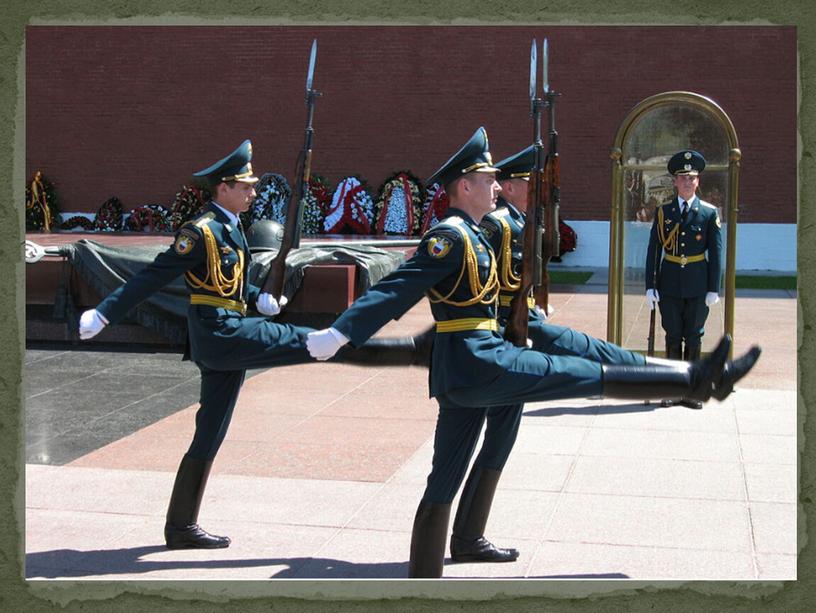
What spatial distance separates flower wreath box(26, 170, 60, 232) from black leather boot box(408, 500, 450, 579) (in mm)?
18673

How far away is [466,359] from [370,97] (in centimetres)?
1702

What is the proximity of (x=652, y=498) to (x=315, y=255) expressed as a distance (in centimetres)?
613

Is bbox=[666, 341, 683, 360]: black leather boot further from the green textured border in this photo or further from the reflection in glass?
the green textured border

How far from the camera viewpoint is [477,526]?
15.7ft

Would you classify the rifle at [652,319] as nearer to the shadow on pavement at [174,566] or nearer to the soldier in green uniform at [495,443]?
the soldier in green uniform at [495,443]

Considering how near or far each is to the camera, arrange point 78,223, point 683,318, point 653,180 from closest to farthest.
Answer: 1. point 683,318
2. point 653,180
3. point 78,223

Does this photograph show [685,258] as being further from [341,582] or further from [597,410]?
[341,582]

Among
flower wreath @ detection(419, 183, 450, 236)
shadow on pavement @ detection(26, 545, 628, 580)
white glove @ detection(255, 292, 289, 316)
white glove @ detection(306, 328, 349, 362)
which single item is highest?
flower wreath @ detection(419, 183, 450, 236)

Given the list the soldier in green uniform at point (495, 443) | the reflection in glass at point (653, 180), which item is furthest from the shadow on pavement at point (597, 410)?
the soldier in green uniform at point (495, 443)

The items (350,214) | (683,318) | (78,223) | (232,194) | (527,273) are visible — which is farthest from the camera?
(78,223)

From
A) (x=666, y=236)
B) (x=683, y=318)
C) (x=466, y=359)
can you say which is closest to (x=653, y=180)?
(x=666, y=236)

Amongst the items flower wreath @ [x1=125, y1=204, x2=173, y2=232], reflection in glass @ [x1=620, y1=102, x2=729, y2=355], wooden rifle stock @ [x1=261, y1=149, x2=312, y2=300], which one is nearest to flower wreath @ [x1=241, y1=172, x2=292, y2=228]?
flower wreath @ [x1=125, y1=204, x2=173, y2=232]

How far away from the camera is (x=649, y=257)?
860 centimetres

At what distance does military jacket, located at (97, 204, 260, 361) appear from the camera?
4773mm
